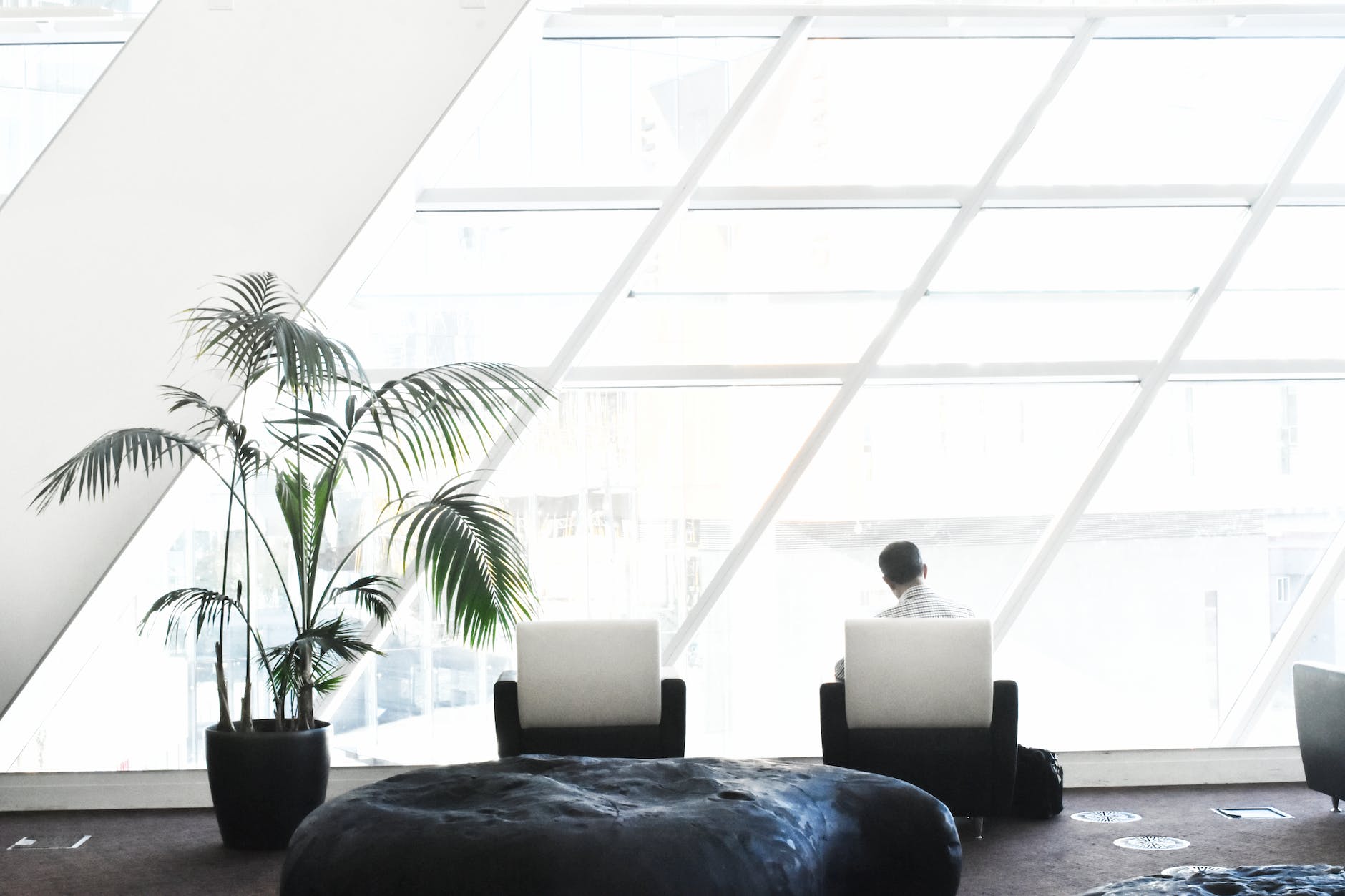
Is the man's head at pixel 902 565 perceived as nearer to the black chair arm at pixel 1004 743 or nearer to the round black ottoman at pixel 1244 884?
the black chair arm at pixel 1004 743

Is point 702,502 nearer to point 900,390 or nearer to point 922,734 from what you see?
point 900,390

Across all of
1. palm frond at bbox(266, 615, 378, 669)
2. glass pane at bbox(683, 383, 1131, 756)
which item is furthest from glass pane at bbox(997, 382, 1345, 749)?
palm frond at bbox(266, 615, 378, 669)

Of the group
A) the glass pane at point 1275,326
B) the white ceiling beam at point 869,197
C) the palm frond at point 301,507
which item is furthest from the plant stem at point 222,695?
the glass pane at point 1275,326

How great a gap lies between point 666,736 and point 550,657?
554mm

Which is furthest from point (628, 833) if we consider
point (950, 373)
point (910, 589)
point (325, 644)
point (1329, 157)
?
point (1329, 157)

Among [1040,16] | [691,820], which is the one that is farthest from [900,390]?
[691,820]

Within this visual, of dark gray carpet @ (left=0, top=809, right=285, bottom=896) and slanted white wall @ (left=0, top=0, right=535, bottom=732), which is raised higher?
slanted white wall @ (left=0, top=0, right=535, bottom=732)

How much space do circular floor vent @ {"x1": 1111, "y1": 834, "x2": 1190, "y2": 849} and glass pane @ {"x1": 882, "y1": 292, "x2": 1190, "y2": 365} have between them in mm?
2597

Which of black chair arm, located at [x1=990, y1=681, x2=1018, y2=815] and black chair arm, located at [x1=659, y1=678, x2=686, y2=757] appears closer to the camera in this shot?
black chair arm, located at [x1=990, y1=681, x2=1018, y2=815]

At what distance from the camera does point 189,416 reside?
543 centimetres

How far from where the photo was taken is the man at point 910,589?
4945 millimetres

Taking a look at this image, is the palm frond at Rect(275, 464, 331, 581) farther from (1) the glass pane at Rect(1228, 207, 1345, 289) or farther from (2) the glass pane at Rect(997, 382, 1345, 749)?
(1) the glass pane at Rect(1228, 207, 1345, 289)

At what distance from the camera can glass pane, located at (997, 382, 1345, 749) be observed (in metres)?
6.38

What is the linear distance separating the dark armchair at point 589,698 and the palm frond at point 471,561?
0.65 feet
